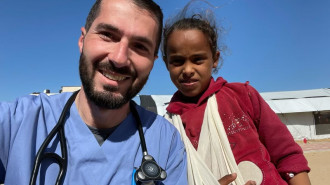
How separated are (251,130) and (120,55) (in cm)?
105

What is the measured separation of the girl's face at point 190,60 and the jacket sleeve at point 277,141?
393 mm

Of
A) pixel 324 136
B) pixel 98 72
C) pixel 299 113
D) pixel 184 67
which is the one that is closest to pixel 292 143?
pixel 184 67

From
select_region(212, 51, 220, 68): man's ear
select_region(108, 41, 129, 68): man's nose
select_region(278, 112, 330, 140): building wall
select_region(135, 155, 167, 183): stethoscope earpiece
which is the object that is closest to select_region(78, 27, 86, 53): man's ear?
select_region(108, 41, 129, 68): man's nose

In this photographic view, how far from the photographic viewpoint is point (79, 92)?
153 cm

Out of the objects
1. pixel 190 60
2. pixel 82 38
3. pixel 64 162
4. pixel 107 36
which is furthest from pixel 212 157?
pixel 82 38

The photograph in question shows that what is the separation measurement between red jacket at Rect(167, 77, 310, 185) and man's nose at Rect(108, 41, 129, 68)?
0.71 m

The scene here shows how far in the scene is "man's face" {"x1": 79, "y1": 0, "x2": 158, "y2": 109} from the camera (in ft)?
4.49

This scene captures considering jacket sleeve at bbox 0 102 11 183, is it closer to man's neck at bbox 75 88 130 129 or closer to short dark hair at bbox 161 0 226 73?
man's neck at bbox 75 88 130 129

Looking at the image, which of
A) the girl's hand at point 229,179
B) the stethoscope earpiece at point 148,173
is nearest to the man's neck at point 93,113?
the stethoscope earpiece at point 148,173

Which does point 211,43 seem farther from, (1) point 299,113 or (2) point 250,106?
(1) point 299,113

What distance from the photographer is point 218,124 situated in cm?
166

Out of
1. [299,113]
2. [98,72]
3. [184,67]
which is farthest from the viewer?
[299,113]

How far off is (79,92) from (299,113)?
20.2 m

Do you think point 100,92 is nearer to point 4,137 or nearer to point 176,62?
point 4,137
